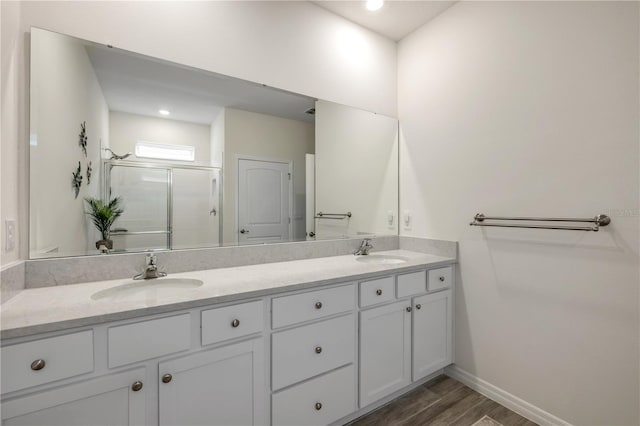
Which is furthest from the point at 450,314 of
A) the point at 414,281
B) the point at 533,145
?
the point at 533,145

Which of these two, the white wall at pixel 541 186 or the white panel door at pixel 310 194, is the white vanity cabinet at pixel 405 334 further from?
the white panel door at pixel 310 194

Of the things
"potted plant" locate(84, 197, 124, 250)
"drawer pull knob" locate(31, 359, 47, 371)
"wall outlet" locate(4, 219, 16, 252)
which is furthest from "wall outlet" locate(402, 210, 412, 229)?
"wall outlet" locate(4, 219, 16, 252)

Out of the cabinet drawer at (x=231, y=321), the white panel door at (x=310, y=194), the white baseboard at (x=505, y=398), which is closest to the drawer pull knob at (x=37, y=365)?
the cabinet drawer at (x=231, y=321)

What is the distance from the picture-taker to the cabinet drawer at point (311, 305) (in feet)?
4.36

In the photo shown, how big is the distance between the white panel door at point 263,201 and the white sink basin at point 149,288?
1.43 feet

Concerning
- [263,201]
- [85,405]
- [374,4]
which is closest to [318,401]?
[85,405]

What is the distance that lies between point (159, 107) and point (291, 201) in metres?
0.96

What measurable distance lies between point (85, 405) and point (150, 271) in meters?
0.60

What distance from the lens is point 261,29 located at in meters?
1.86

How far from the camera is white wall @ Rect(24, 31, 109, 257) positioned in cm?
127

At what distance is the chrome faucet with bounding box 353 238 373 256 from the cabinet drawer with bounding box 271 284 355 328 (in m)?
0.66

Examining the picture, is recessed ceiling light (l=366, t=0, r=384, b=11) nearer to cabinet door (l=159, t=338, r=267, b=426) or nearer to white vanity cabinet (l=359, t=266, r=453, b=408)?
white vanity cabinet (l=359, t=266, r=453, b=408)

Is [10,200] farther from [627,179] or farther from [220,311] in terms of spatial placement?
[627,179]

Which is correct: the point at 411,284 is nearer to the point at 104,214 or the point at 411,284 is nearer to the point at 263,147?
the point at 263,147
